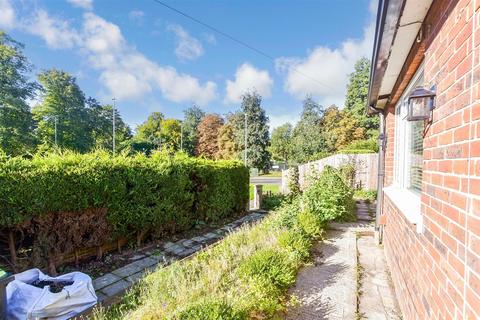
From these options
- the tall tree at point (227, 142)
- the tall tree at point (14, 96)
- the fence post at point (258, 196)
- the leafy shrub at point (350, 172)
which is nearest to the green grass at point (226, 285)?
the fence post at point (258, 196)

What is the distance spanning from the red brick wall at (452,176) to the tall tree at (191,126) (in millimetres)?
37568

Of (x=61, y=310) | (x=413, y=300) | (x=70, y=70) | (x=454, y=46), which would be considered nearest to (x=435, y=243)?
(x=413, y=300)

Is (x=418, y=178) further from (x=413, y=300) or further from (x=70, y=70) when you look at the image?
(x=70, y=70)

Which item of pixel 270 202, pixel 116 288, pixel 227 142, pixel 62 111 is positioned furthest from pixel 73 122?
pixel 116 288

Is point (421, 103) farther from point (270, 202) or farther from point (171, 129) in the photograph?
point (171, 129)

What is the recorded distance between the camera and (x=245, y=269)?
2.91 metres

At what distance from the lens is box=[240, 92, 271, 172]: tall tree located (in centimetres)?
2728

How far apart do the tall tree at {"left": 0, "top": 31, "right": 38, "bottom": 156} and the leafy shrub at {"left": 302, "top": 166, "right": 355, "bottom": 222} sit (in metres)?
20.7

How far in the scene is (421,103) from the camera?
171 cm

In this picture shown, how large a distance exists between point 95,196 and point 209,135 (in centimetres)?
3233

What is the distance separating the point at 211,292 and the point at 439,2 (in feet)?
10.0

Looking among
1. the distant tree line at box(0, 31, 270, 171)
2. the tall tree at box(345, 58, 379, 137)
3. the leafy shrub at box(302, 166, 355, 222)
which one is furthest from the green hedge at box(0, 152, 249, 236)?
the tall tree at box(345, 58, 379, 137)

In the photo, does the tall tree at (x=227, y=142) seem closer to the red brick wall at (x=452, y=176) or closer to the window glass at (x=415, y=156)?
the window glass at (x=415, y=156)

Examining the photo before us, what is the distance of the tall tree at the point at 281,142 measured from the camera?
35169 mm
